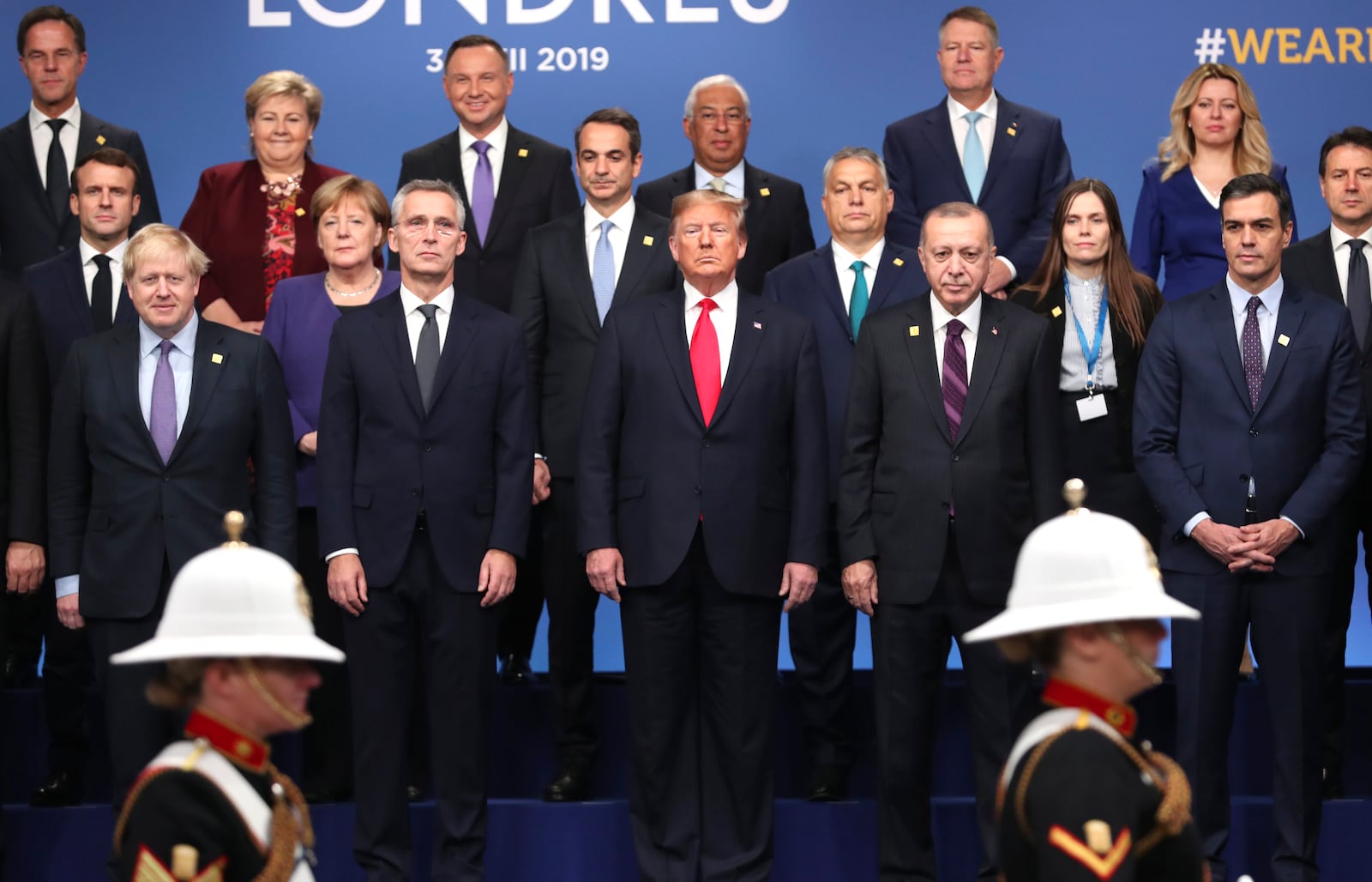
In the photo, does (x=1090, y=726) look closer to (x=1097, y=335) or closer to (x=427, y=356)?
(x=427, y=356)

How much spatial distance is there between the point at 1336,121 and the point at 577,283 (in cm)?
338

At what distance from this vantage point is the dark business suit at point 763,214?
5.87m

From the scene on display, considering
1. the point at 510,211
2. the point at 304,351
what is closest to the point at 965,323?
the point at 510,211

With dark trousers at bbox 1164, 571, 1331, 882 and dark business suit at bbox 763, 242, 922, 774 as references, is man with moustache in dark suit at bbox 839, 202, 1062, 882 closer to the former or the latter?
dark business suit at bbox 763, 242, 922, 774

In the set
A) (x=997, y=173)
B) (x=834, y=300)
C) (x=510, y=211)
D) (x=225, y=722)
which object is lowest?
(x=225, y=722)

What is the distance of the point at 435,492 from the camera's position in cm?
479

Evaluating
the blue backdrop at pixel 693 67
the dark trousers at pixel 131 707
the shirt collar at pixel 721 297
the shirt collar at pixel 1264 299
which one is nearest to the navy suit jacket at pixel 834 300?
the shirt collar at pixel 721 297

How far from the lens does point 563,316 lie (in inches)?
212

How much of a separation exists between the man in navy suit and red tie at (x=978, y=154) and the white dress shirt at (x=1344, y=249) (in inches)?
34.1

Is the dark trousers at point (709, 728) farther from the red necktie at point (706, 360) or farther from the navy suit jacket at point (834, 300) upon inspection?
the navy suit jacket at point (834, 300)

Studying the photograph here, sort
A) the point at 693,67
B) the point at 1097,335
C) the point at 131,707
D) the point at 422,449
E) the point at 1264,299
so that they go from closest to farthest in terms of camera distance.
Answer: the point at 131,707 → the point at 422,449 → the point at 1264,299 → the point at 1097,335 → the point at 693,67

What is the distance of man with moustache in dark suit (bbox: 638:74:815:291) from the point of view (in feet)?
19.3

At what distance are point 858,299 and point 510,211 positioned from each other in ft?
4.01

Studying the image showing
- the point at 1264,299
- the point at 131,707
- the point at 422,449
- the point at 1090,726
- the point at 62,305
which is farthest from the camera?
the point at 62,305
